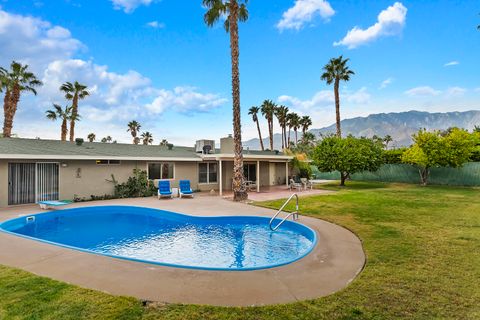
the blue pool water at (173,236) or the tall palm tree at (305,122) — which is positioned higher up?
the tall palm tree at (305,122)

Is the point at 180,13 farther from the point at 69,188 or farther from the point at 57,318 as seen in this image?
the point at 57,318

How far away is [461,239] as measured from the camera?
7.01m

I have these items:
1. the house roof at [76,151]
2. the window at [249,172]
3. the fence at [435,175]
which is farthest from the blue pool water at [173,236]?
the fence at [435,175]

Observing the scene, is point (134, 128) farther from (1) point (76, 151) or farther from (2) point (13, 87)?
(1) point (76, 151)

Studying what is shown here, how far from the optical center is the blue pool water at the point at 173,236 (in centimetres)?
696

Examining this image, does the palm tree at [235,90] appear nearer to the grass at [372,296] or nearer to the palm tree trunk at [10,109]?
the grass at [372,296]

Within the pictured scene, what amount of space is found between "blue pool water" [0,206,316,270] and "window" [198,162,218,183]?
7.67m

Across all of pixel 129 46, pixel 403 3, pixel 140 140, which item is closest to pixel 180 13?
pixel 129 46

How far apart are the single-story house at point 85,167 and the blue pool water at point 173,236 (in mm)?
2943

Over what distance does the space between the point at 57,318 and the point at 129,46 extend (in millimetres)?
19027

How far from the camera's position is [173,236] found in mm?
9023

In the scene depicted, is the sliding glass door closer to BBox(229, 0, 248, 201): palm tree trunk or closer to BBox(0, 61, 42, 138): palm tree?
BBox(229, 0, 248, 201): palm tree trunk

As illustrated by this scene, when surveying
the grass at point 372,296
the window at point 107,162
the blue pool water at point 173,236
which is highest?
the window at point 107,162

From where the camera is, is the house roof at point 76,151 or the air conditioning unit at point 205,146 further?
the air conditioning unit at point 205,146
